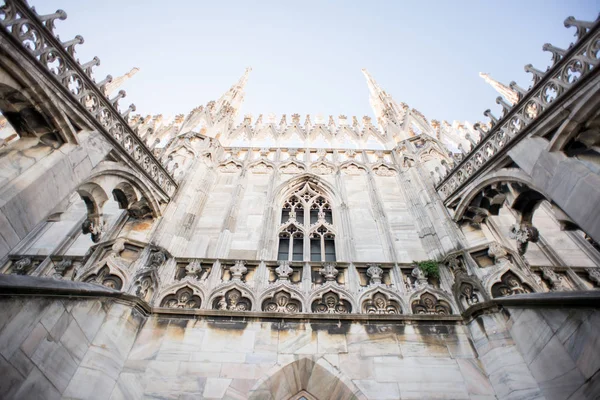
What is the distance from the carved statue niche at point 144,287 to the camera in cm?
576

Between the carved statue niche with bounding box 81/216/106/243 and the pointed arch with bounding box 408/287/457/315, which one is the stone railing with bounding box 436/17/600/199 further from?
the carved statue niche with bounding box 81/216/106/243

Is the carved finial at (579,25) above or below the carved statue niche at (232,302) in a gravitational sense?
above

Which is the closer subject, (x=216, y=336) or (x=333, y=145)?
(x=216, y=336)

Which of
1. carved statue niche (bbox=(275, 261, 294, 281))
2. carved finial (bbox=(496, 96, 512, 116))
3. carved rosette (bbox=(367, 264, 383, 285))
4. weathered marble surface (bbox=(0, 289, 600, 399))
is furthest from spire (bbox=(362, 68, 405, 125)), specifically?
weathered marble surface (bbox=(0, 289, 600, 399))

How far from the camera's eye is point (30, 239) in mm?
8180

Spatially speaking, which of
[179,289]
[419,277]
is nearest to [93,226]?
[179,289]

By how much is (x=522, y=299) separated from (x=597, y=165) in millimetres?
2202

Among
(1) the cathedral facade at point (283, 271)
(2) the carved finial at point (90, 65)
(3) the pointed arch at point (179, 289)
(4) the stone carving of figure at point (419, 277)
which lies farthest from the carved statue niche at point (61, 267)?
(4) the stone carving of figure at point (419, 277)

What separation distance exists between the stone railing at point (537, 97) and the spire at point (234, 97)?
9.50 metres

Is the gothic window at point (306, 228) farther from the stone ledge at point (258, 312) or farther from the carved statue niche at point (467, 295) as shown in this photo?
the carved statue niche at point (467, 295)

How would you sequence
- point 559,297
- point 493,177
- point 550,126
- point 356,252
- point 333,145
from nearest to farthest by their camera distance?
point 559,297, point 550,126, point 493,177, point 356,252, point 333,145

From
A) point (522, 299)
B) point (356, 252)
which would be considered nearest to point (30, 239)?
point (356, 252)

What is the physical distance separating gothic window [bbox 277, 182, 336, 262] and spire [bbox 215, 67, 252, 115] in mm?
5767

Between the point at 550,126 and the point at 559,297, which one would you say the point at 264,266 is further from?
the point at 550,126
